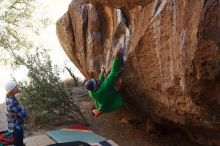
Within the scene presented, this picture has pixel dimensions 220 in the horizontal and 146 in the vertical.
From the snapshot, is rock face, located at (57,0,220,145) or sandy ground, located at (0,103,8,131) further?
sandy ground, located at (0,103,8,131)

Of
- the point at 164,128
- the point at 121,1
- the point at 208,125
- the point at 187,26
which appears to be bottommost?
the point at 164,128

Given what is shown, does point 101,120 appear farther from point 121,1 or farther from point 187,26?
point 187,26

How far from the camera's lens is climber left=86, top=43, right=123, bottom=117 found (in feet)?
25.1

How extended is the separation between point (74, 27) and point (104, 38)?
5.60 ft

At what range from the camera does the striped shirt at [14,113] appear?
781cm

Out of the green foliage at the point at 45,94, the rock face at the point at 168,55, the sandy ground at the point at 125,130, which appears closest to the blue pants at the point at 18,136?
the sandy ground at the point at 125,130

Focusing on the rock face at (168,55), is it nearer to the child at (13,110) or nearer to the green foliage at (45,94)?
the green foliage at (45,94)

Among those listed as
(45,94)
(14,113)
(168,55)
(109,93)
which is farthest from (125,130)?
(168,55)

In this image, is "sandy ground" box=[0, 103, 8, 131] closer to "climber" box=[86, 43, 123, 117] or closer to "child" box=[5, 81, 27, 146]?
"child" box=[5, 81, 27, 146]

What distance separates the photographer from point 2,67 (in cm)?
1877

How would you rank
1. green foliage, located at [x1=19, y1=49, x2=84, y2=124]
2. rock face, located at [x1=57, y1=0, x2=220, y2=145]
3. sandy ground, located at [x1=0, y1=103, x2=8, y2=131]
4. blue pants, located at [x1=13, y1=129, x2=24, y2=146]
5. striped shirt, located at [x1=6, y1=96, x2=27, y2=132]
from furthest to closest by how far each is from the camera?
sandy ground, located at [x1=0, y1=103, x2=8, y2=131] → green foliage, located at [x1=19, y1=49, x2=84, y2=124] → blue pants, located at [x1=13, y1=129, x2=24, y2=146] → striped shirt, located at [x1=6, y1=96, x2=27, y2=132] → rock face, located at [x1=57, y1=0, x2=220, y2=145]

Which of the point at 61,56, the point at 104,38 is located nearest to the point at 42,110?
the point at 104,38

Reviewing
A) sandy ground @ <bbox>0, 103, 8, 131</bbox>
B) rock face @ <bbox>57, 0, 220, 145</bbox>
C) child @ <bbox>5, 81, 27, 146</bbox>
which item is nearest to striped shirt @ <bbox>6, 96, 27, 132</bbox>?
child @ <bbox>5, 81, 27, 146</bbox>

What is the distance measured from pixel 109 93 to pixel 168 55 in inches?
81.8
